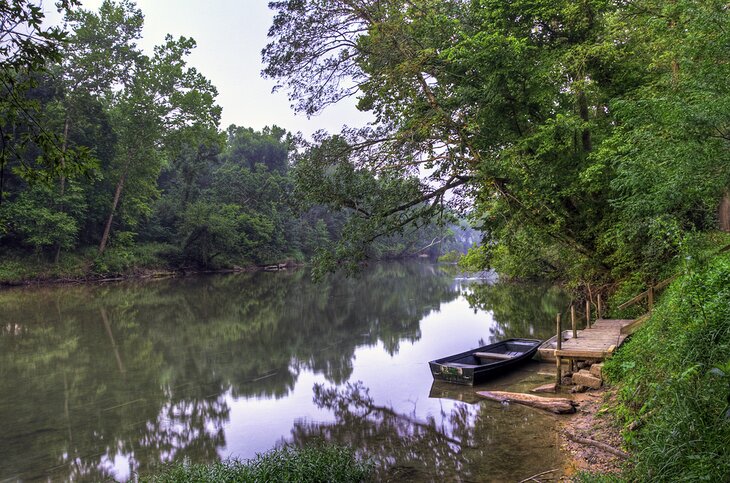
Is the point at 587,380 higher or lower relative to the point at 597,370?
lower

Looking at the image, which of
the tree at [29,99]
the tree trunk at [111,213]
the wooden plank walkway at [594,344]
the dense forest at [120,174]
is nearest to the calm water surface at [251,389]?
the wooden plank walkway at [594,344]

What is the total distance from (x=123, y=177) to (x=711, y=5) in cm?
3974

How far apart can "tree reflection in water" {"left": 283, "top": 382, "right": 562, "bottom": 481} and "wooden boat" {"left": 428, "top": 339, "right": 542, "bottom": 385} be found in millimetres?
1142

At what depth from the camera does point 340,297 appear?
97.2 ft

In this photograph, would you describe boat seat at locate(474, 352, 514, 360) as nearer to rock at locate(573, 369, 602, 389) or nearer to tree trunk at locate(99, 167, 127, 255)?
rock at locate(573, 369, 602, 389)

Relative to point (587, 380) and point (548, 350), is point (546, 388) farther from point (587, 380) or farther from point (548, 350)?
point (548, 350)

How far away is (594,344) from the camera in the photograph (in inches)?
440

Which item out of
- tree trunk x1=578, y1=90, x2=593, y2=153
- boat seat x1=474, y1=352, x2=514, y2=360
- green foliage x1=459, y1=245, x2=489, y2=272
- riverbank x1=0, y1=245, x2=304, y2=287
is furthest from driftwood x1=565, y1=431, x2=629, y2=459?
riverbank x1=0, y1=245, x2=304, y2=287

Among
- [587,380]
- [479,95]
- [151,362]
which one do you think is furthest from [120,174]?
[587,380]

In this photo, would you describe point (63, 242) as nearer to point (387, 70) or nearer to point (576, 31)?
point (387, 70)

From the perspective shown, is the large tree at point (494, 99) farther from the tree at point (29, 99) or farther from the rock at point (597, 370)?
the tree at point (29, 99)

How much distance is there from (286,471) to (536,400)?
558cm

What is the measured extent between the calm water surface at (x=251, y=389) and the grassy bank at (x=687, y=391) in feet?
6.16

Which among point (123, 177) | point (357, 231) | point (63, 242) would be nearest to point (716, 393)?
point (357, 231)
